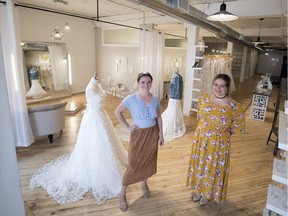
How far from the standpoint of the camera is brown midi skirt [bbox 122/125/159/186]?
2273 mm

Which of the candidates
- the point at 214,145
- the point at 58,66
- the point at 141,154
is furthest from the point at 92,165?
the point at 58,66

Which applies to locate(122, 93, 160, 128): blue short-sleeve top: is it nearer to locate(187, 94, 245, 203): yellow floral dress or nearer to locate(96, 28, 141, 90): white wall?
locate(187, 94, 245, 203): yellow floral dress

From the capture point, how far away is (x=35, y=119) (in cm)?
387

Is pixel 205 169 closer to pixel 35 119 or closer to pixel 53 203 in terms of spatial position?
pixel 53 203

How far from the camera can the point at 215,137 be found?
2.20m

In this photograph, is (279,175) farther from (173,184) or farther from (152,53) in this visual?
(152,53)

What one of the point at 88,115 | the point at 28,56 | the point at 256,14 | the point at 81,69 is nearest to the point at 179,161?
the point at 88,115

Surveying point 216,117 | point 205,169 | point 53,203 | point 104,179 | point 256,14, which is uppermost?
point 256,14

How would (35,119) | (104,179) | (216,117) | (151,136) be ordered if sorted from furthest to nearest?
1. (35,119)
2. (104,179)
3. (151,136)
4. (216,117)

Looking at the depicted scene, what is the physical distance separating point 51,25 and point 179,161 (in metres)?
6.24

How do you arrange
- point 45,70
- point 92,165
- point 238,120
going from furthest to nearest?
point 45,70 < point 92,165 < point 238,120

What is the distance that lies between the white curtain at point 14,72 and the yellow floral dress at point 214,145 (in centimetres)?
293

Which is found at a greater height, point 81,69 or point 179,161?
point 81,69

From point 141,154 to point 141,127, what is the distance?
0.30m
